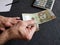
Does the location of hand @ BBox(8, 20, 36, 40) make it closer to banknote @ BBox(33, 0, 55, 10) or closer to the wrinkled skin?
the wrinkled skin

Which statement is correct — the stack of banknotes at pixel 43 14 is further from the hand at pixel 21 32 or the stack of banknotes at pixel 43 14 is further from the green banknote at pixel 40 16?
the hand at pixel 21 32

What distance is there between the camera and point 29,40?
1.07 m

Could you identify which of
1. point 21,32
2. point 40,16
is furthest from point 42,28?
point 21,32

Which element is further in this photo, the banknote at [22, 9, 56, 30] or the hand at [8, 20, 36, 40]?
the banknote at [22, 9, 56, 30]

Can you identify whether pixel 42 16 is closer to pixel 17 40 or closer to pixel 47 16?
pixel 47 16

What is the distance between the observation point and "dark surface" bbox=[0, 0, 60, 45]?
3.52 feet

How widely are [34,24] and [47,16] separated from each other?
0.54 feet

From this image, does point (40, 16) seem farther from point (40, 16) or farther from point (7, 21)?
point (7, 21)

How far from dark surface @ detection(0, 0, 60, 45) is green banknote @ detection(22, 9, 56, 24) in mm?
34

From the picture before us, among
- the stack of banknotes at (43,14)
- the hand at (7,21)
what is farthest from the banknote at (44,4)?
the hand at (7,21)

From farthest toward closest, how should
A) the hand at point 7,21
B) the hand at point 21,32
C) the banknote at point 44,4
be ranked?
1. the banknote at point 44,4
2. the hand at point 7,21
3. the hand at point 21,32

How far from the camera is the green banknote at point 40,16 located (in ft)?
3.92

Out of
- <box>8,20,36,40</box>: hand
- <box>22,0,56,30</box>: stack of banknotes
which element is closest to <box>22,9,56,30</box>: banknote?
<box>22,0,56,30</box>: stack of banknotes

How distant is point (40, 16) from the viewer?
1226 mm
